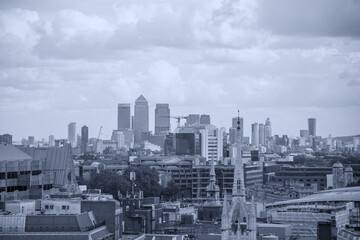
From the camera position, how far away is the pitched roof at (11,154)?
122562mm

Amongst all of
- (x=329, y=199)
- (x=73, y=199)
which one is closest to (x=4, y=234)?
(x=73, y=199)

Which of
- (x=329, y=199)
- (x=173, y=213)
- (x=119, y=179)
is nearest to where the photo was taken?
(x=173, y=213)

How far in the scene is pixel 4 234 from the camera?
7794 cm

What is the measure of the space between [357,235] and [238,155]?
2210 centimetres

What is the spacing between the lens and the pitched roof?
123 m

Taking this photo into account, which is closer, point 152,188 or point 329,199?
point 329,199

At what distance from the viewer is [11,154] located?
12606 centimetres

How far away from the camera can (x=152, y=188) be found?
189 metres

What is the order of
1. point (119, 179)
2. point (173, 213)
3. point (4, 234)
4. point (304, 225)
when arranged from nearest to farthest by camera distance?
point (4, 234), point (304, 225), point (173, 213), point (119, 179)

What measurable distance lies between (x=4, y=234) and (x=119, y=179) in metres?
103

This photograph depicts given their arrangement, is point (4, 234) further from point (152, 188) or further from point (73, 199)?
point (152, 188)

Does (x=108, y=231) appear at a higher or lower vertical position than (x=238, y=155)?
lower

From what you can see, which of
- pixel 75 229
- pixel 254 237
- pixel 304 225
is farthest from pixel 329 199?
pixel 75 229

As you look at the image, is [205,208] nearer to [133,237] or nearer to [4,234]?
[133,237]
